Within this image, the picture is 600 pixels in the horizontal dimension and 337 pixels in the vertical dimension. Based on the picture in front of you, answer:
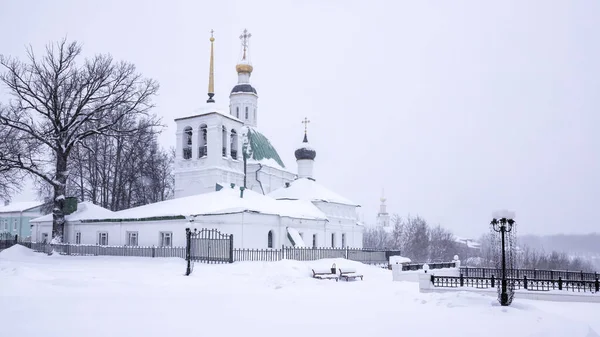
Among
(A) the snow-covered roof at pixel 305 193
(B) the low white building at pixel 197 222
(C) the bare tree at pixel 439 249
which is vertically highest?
(A) the snow-covered roof at pixel 305 193

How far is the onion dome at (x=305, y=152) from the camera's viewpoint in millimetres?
50219

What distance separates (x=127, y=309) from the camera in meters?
12.5

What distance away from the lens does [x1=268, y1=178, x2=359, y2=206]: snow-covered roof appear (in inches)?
1768

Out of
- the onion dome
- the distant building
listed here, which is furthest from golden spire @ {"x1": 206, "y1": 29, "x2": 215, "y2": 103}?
the distant building

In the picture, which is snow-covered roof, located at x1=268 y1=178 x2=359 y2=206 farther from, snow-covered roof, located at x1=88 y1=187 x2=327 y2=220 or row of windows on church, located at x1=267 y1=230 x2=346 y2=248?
snow-covered roof, located at x1=88 y1=187 x2=327 y2=220

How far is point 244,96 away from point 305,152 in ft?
34.9

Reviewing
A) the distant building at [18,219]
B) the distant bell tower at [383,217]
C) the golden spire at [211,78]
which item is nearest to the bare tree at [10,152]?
the golden spire at [211,78]

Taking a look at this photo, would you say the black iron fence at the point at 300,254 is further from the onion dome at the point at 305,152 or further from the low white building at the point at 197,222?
the onion dome at the point at 305,152

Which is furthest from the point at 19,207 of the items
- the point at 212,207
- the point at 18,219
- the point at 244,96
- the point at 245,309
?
the point at 245,309

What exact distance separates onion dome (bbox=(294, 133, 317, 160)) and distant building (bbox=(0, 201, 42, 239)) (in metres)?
Result: 44.1

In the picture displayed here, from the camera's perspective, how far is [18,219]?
72.9 metres

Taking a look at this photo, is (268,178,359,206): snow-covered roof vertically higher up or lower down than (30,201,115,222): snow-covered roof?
higher up

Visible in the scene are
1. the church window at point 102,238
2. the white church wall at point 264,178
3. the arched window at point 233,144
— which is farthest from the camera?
the white church wall at point 264,178

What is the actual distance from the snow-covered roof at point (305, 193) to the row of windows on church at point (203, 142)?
20.1 ft
